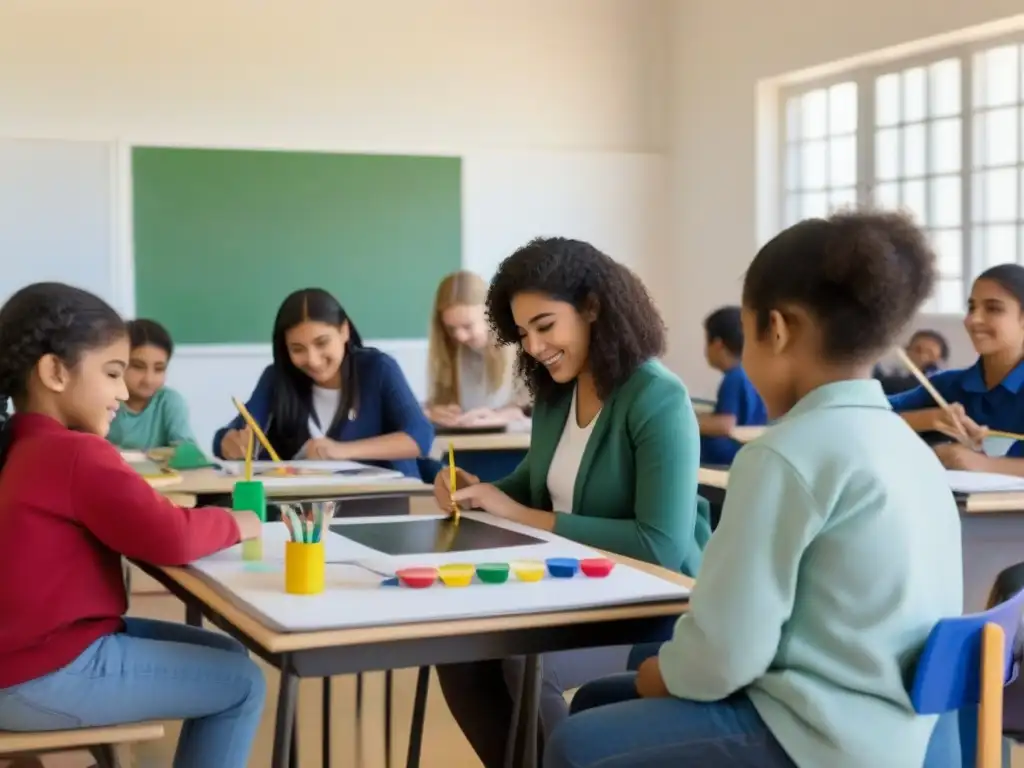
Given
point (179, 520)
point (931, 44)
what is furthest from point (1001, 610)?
point (931, 44)

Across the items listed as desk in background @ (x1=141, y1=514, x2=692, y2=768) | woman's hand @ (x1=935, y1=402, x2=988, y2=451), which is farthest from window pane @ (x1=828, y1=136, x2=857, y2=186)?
desk in background @ (x1=141, y1=514, x2=692, y2=768)

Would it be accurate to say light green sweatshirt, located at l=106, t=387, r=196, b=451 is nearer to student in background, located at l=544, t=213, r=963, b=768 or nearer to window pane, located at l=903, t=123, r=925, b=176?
student in background, located at l=544, t=213, r=963, b=768

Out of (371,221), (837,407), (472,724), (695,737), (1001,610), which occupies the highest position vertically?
(371,221)

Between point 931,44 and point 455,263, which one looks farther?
point 455,263

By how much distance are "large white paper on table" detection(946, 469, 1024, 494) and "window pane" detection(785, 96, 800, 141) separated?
14.3 ft

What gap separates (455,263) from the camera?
727 cm

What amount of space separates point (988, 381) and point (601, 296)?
4.93 feet

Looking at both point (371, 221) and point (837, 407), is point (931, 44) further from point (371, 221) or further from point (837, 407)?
point (837, 407)

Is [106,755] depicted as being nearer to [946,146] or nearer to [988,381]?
[988,381]

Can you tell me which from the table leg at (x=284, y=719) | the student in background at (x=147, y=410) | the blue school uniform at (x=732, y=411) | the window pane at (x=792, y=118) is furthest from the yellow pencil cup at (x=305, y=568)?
the window pane at (x=792, y=118)

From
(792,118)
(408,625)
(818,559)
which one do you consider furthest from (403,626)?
(792,118)

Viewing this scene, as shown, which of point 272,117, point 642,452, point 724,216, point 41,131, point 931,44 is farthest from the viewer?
point 724,216

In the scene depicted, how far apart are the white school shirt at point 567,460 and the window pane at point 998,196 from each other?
155 inches

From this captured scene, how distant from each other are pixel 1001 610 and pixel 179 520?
1.15m
